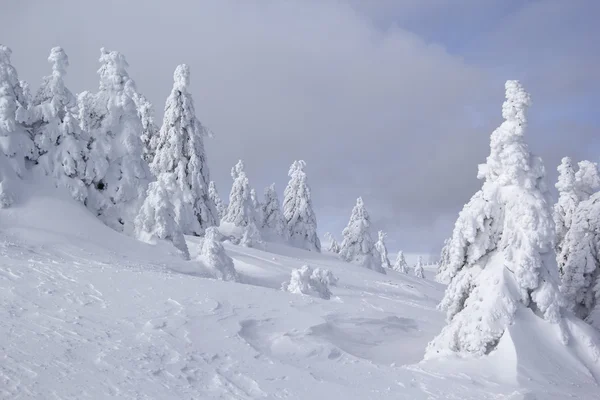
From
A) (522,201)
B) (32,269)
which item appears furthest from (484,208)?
(32,269)

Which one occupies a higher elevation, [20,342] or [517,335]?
[517,335]

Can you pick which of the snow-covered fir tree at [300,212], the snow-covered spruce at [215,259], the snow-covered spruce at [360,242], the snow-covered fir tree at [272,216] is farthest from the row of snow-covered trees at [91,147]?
the snow-covered fir tree at [272,216]

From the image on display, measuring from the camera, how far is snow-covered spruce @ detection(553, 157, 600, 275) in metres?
20.3

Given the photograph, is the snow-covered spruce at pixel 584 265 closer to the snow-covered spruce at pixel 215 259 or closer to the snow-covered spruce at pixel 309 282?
the snow-covered spruce at pixel 309 282

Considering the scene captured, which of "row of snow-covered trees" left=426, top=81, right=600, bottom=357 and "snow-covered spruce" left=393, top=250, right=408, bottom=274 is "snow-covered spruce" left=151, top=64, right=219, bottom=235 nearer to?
"row of snow-covered trees" left=426, top=81, right=600, bottom=357

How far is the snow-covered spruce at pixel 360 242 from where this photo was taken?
1917 inches

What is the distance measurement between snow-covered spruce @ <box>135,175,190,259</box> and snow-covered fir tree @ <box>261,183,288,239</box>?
3559 cm

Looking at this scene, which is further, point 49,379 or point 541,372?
point 541,372

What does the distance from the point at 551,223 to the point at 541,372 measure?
10.9 ft

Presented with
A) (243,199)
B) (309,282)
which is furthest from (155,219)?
(243,199)

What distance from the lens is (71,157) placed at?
22.9 meters

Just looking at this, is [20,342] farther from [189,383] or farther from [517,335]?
[517,335]

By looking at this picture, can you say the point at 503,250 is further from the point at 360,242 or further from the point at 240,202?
the point at 240,202

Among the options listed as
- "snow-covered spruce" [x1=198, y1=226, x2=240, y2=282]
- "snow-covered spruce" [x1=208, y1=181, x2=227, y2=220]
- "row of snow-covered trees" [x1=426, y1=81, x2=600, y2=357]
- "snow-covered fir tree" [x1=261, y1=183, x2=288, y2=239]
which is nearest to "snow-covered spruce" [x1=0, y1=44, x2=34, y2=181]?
"snow-covered spruce" [x1=198, y1=226, x2=240, y2=282]
